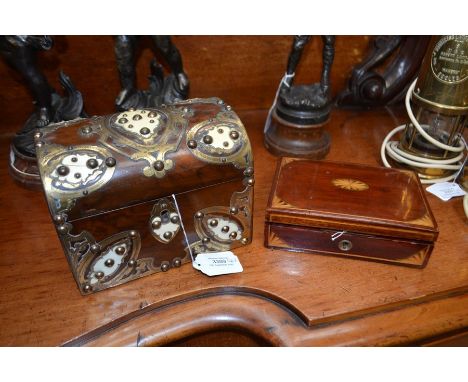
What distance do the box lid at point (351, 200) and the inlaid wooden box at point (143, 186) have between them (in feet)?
0.29

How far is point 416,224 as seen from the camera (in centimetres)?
73

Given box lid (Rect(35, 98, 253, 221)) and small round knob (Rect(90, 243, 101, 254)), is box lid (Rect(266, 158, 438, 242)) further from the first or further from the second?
small round knob (Rect(90, 243, 101, 254))

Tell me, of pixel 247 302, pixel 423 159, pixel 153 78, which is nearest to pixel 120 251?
pixel 247 302

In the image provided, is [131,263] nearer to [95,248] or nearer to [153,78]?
[95,248]

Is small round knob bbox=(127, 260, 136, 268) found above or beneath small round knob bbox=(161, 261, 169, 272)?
above

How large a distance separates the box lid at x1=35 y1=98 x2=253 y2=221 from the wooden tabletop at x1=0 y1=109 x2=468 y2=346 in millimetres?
176

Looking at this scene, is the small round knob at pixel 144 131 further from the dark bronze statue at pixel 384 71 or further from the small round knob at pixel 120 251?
the dark bronze statue at pixel 384 71

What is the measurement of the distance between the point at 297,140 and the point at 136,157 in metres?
0.52

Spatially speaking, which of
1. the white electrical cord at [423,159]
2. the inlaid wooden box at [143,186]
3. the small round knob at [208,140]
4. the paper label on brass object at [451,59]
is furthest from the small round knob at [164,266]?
Result: the paper label on brass object at [451,59]

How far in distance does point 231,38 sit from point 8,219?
72 cm

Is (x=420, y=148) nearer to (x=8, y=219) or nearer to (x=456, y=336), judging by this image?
(x=456, y=336)

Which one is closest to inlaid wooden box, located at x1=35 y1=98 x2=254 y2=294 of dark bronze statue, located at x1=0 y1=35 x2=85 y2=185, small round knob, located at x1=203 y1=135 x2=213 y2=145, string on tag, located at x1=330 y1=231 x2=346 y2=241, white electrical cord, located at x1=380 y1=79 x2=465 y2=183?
small round knob, located at x1=203 y1=135 x2=213 y2=145

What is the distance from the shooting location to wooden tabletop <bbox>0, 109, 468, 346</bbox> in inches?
26.7

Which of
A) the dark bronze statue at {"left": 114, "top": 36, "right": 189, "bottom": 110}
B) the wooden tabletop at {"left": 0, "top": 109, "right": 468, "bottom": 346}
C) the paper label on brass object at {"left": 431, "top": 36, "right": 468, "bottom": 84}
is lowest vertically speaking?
the wooden tabletop at {"left": 0, "top": 109, "right": 468, "bottom": 346}
